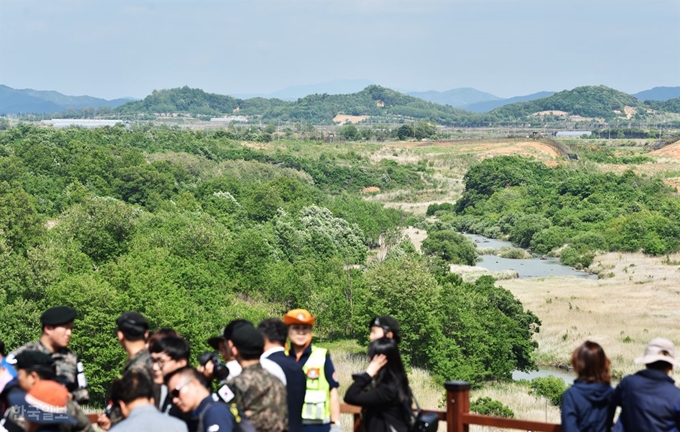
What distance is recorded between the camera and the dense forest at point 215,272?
104ft

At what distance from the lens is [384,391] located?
292 inches

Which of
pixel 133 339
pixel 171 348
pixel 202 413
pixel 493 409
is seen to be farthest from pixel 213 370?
pixel 493 409

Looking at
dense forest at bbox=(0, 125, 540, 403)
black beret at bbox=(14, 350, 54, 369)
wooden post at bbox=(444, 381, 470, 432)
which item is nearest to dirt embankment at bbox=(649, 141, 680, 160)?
dense forest at bbox=(0, 125, 540, 403)

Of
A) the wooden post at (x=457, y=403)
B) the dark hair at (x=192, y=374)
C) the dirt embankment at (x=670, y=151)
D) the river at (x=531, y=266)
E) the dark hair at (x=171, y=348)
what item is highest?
the dark hair at (x=171, y=348)

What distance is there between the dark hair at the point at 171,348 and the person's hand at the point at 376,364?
4.71 ft

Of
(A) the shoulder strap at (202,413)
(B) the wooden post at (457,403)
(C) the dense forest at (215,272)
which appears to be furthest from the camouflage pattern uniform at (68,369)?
(C) the dense forest at (215,272)

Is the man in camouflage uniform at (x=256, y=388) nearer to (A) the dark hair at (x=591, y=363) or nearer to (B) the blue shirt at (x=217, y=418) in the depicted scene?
(B) the blue shirt at (x=217, y=418)

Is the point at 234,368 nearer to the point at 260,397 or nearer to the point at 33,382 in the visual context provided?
the point at 260,397

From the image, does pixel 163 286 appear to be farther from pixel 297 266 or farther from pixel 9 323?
pixel 297 266

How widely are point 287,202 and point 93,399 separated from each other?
4254cm

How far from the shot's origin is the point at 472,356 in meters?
33.3

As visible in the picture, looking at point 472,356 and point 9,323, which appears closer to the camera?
point 9,323

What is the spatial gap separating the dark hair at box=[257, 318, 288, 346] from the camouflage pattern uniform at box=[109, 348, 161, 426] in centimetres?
97

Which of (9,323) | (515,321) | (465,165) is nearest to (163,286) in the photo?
(9,323)
